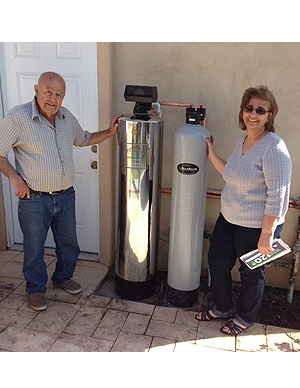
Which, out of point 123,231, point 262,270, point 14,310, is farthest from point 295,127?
point 14,310

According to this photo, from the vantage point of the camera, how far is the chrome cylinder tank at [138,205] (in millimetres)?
2514

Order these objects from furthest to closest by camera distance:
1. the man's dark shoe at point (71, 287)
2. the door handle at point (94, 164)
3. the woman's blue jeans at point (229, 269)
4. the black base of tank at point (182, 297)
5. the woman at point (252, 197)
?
the door handle at point (94, 164), the man's dark shoe at point (71, 287), the black base of tank at point (182, 297), the woman's blue jeans at point (229, 269), the woman at point (252, 197)

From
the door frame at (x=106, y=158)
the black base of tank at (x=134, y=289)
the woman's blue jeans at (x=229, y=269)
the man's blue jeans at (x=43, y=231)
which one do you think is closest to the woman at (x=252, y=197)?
the woman's blue jeans at (x=229, y=269)

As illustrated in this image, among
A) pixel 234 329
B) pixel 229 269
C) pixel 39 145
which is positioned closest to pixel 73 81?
pixel 39 145

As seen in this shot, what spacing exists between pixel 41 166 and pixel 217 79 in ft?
4.59

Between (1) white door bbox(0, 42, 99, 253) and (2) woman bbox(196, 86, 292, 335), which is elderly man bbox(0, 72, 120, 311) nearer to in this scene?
(1) white door bbox(0, 42, 99, 253)

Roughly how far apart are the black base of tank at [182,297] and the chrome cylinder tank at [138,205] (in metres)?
0.18

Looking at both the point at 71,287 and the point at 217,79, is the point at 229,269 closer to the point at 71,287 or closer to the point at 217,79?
the point at 71,287

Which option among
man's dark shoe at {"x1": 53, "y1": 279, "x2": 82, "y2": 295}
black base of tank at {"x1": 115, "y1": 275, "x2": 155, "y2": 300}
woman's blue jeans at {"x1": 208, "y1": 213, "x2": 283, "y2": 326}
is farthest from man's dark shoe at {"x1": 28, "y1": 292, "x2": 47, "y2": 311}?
woman's blue jeans at {"x1": 208, "y1": 213, "x2": 283, "y2": 326}

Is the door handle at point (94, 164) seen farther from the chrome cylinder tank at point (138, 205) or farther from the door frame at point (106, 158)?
the chrome cylinder tank at point (138, 205)

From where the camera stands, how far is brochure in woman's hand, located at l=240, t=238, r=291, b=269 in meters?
2.16

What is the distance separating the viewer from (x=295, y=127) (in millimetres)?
2693

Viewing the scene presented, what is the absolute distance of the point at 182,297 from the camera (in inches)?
110
